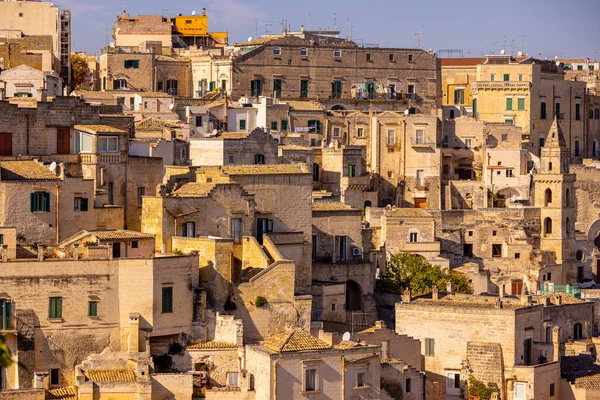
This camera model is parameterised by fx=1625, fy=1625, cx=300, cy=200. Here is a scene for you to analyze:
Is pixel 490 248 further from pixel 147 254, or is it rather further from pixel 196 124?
pixel 147 254

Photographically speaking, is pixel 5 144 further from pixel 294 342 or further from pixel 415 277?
pixel 415 277

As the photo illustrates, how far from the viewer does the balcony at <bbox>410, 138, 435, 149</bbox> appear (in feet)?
247

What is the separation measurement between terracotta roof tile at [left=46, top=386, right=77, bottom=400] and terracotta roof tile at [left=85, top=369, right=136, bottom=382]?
1.93 ft

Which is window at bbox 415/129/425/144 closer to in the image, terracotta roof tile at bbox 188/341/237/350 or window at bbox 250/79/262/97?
window at bbox 250/79/262/97

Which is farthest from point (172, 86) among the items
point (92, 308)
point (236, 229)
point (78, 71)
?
point (92, 308)

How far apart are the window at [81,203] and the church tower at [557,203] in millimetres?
27291

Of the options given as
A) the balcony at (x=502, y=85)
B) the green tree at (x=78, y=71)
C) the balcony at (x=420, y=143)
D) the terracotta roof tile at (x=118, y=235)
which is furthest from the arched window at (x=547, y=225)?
the terracotta roof tile at (x=118, y=235)

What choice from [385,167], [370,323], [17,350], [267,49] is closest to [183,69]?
[267,49]

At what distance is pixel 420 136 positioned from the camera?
75.5 meters

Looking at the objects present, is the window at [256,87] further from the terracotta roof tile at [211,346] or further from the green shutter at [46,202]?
the terracotta roof tile at [211,346]

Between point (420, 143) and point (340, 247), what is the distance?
62.6ft

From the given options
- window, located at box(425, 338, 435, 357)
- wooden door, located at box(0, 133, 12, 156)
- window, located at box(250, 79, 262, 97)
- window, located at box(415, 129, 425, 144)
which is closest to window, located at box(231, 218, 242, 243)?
window, located at box(425, 338, 435, 357)

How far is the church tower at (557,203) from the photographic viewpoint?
7088cm

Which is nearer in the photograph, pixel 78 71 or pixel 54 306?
pixel 54 306
